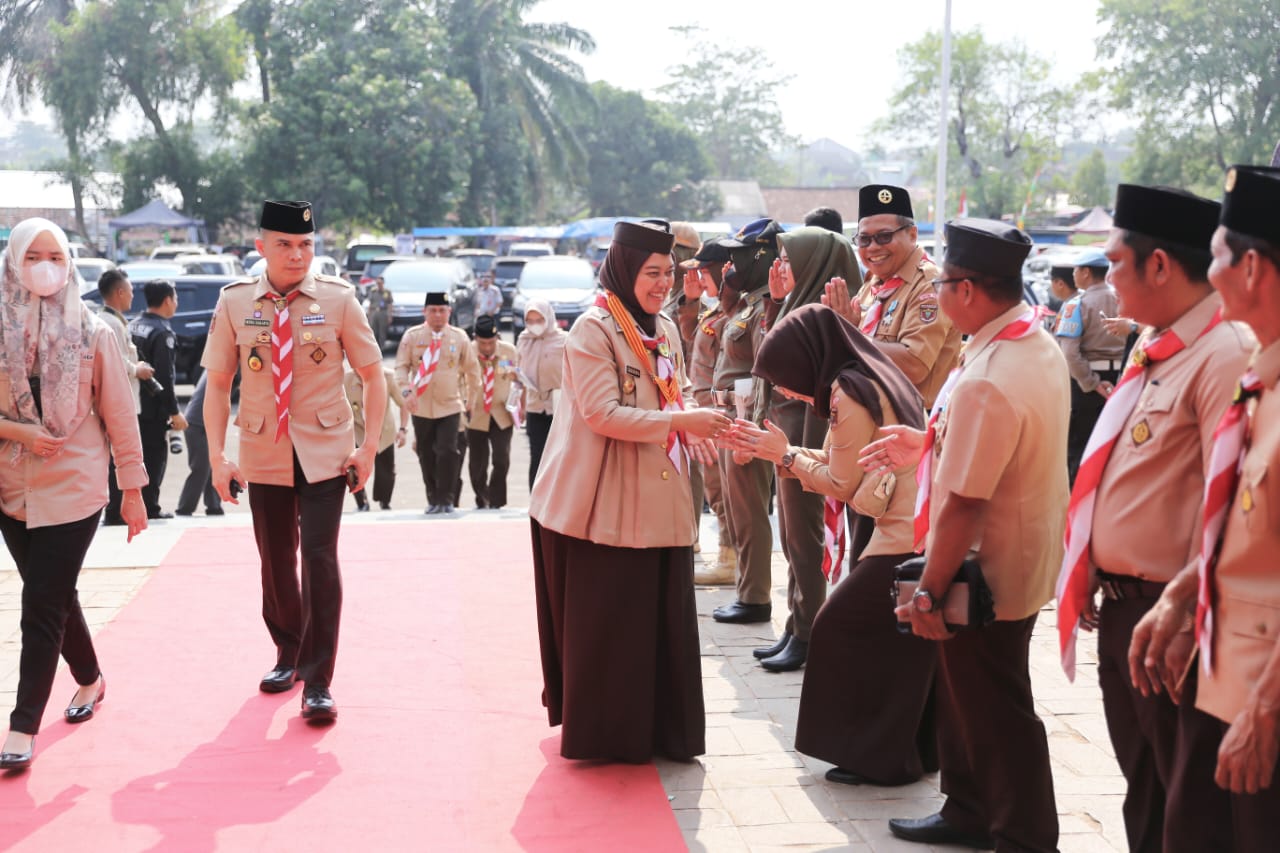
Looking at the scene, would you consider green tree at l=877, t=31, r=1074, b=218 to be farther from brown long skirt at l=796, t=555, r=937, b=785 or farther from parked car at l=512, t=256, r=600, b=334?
brown long skirt at l=796, t=555, r=937, b=785

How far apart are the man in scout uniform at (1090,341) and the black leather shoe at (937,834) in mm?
6275

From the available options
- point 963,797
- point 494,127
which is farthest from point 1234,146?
point 963,797

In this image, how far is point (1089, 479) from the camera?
3.12m

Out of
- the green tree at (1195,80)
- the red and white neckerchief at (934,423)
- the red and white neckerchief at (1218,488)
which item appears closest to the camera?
the red and white neckerchief at (1218,488)

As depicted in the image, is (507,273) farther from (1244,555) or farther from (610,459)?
(1244,555)

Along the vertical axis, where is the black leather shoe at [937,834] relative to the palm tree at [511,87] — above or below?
below

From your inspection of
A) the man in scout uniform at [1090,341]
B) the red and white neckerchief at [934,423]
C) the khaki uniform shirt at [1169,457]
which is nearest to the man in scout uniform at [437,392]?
the man in scout uniform at [1090,341]

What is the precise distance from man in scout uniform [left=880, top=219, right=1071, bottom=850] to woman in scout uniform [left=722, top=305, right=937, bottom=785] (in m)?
0.54

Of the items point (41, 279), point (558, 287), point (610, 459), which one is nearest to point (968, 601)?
point (610, 459)

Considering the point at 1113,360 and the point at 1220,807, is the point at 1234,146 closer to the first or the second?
the point at 1113,360

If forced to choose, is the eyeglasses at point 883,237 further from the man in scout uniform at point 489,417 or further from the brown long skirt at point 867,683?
the man in scout uniform at point 489,417

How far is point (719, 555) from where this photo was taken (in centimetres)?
790

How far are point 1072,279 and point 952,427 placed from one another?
875 cm

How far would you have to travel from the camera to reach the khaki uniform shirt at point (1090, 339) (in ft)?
32.3
